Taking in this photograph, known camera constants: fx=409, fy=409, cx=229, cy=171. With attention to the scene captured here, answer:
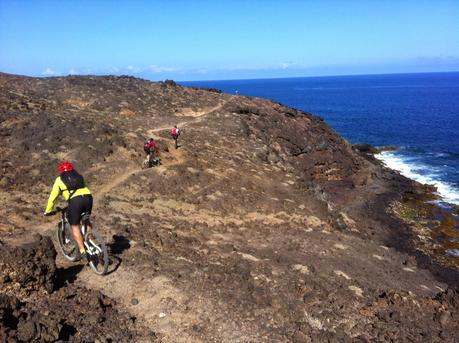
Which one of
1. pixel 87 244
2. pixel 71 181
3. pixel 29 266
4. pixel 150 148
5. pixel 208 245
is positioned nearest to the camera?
pixel 29 266

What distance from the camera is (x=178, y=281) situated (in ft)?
45.1

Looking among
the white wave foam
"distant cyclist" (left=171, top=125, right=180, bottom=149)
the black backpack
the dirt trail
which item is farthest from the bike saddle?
the white wave foam

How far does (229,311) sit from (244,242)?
26.8ft

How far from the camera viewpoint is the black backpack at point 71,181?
11617mm

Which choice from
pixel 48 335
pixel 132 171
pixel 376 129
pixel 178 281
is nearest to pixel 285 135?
pixel 132 171

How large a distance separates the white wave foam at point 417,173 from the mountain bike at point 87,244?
136 ft

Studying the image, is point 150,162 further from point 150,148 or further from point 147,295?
point 147,295

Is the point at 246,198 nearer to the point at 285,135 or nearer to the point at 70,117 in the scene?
the point at 70,117

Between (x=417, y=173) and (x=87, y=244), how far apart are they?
54300 mm

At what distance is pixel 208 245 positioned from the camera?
1856cm

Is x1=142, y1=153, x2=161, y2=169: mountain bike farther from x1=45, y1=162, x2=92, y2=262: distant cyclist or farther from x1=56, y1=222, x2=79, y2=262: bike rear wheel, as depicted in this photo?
x1=45, y1=162, x2=92, y2=262: distant cyclist

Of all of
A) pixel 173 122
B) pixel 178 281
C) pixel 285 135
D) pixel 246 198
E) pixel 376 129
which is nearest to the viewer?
pixel 178 281

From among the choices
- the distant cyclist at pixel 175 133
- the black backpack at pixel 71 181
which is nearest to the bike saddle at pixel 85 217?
the black backpack at pixel 71 181

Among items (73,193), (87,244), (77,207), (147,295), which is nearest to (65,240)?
(87,244)
